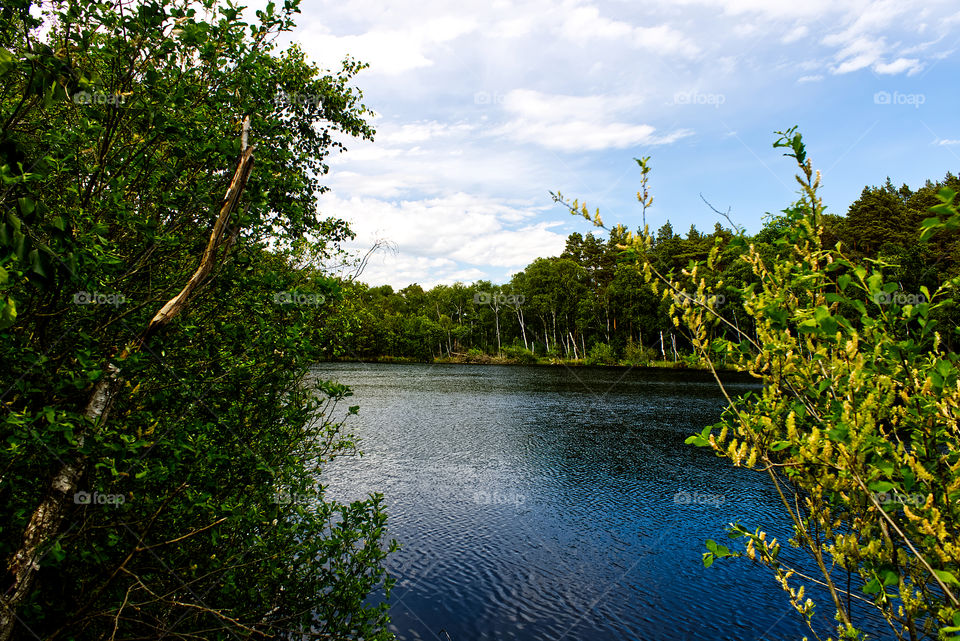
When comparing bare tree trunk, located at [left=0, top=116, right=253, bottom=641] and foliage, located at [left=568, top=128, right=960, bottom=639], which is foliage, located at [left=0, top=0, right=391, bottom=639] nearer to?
bare tree trunk, located at [left=0, top=116, right=253, bottom=641]

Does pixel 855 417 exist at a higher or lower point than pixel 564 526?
higher

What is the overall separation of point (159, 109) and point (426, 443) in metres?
22.7

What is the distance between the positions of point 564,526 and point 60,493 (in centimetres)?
1386

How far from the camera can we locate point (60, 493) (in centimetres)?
358

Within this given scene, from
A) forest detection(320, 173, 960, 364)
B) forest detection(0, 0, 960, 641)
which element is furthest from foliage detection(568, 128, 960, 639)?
forest detection(320, 173, 960, 364)

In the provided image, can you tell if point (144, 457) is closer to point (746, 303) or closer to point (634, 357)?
point (746, 303)

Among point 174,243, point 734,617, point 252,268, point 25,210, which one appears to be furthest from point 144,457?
point 734,617

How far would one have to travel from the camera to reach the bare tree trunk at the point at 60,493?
3355 mm

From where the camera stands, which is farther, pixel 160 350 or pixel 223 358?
pixel 223 358

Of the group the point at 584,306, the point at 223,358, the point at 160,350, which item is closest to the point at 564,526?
the point at 223,358

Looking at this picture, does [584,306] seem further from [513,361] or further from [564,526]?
[564,526]

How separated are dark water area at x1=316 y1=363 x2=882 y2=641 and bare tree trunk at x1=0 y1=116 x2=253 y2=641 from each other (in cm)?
773

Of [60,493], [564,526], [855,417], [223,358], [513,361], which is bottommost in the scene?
[564,526]

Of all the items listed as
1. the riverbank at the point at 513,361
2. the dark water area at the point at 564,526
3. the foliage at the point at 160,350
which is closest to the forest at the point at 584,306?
the riverbank at the point at 513,361
